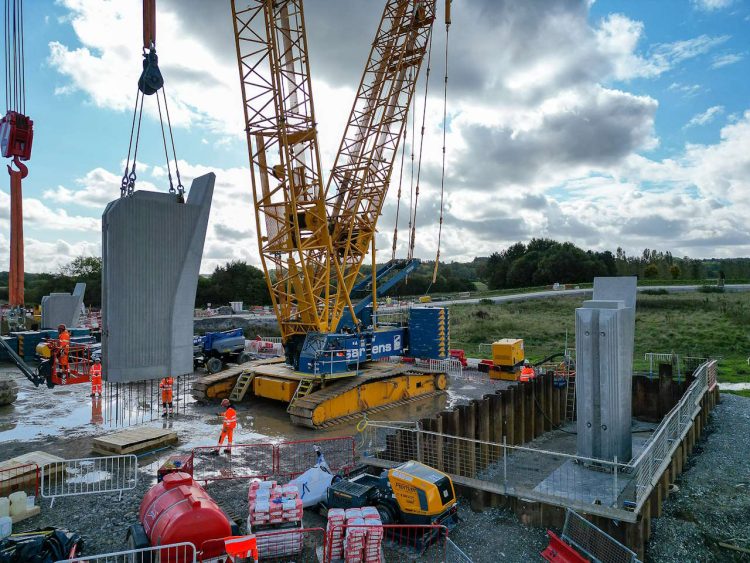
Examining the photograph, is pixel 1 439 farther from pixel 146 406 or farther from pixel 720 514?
pixel 720 514

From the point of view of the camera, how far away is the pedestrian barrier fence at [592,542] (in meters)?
7.48

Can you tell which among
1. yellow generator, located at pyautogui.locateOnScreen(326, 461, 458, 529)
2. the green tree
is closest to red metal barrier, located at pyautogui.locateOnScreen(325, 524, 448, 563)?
yellow generator, located at pyautogui.locateOnScreen(326, 461, 458, 529)

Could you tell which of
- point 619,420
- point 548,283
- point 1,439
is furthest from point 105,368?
point 548,283

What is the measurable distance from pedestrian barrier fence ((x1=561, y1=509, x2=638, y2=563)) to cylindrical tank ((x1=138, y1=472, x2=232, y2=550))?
5.20m

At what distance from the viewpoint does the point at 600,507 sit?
7953 millimetres

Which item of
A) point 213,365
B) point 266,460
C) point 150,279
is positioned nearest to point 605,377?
point 266,460

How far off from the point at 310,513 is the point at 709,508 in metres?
7.86

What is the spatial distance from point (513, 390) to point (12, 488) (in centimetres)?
1215

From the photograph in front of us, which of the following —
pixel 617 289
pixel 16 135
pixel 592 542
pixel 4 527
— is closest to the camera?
pixel 4 527

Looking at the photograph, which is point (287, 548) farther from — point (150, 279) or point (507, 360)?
point (507, 360)

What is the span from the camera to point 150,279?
856 centimetres

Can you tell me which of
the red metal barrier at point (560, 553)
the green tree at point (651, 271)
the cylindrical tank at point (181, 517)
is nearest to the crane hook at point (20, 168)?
the cylindrical tank at point (181, 517)

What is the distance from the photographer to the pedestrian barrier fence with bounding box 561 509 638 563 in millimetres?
7484

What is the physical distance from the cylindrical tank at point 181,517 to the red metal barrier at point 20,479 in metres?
4.07
